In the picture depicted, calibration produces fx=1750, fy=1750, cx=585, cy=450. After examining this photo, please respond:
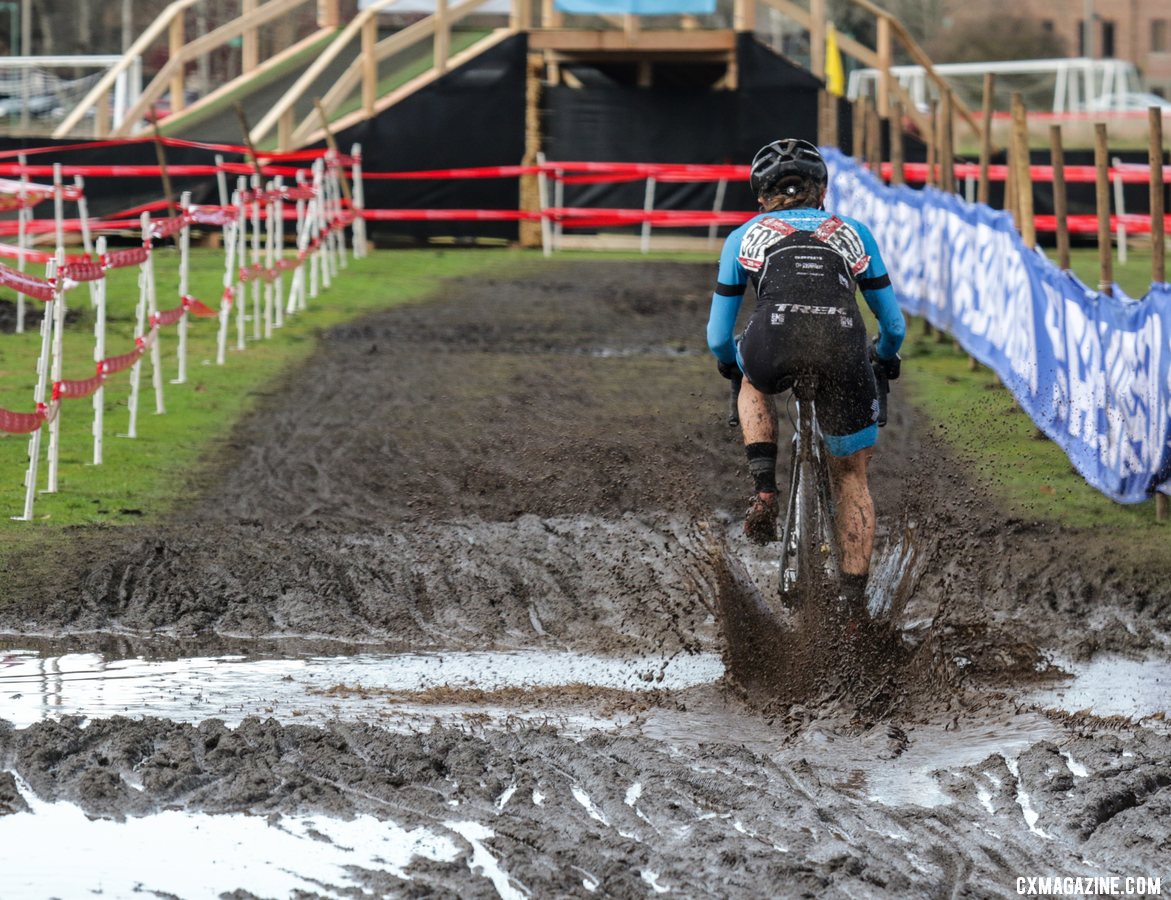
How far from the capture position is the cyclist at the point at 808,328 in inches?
266

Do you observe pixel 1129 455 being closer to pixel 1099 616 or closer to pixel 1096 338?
pixel 1096 338

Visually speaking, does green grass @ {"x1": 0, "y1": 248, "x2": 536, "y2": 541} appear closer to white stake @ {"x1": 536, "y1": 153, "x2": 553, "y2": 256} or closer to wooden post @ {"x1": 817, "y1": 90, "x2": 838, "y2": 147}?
white stake @ {"x1": 536, "y1": 153, "x2": 553, "y2": 256}

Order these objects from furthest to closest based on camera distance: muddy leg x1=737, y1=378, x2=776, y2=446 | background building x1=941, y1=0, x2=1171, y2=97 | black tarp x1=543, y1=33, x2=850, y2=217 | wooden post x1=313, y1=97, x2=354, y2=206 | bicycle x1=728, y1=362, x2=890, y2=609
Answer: background building x1=941, y1=0, x2=1171, y2=97 → black tarp x1=543, y1=33, x2=850, y2=217 → wooden post x1=313, y1=97, x2=354, y2=206 → muddy leg x1=737, y1=378, x2=776, y2=446 → bicycle x1=728, y1=362, x2=890, y2=609

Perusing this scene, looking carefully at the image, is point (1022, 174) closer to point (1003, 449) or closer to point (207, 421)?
point (1003, 449)

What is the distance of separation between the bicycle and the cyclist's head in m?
0.79

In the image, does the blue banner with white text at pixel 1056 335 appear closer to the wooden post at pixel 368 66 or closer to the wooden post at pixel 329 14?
the wooden post at pixel 368 66

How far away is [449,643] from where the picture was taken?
7641 millimetres

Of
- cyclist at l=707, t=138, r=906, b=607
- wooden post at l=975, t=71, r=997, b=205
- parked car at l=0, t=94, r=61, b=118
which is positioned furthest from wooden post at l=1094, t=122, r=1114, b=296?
parked car at l=0, t=94, r=61, b=118

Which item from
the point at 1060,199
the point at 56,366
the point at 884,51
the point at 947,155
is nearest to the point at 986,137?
the point at 947,155

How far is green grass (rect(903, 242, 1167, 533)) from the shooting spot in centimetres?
1011

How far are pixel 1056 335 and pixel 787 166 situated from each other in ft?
17.7

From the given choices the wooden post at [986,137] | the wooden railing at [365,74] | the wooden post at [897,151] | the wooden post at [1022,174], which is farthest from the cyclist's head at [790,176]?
the wooden railing at [365,74]

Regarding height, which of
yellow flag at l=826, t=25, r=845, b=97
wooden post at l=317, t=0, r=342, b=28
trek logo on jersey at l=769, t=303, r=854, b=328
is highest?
wooden post at l=317, t=0, r=342, b=28

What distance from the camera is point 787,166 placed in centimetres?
704
